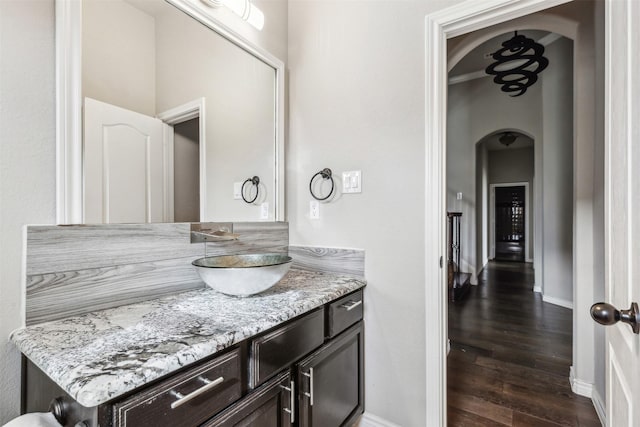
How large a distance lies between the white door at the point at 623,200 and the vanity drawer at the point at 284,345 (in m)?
0.87

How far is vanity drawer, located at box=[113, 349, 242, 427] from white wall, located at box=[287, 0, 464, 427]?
0.89 m

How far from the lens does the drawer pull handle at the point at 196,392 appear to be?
70cm

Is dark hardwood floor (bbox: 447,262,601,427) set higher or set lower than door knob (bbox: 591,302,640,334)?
lower

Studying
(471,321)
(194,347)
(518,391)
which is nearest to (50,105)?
(194,347)

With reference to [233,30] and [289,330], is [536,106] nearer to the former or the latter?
[233,30]

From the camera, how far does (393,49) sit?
1.51m

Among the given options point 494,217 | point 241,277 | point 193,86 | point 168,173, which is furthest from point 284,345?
point 494,217

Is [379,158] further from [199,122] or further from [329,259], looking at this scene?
[199,122]

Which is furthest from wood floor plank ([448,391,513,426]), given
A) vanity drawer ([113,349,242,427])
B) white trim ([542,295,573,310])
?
white trim ([542,295,573,310])

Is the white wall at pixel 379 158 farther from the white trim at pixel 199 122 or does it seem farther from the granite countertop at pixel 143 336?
the white trim at pixel 199 122

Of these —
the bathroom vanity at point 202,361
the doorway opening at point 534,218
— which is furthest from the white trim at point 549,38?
the bathroom vanity at point 202,361

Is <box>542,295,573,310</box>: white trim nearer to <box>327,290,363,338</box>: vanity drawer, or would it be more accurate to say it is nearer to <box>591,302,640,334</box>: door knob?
<box>327,290,363,338</box>: vanity drawer

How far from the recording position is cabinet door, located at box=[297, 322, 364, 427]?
1.12 metres

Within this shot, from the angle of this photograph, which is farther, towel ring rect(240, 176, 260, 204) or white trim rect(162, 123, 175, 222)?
towel ring rect(240, 176, 260, 204)
